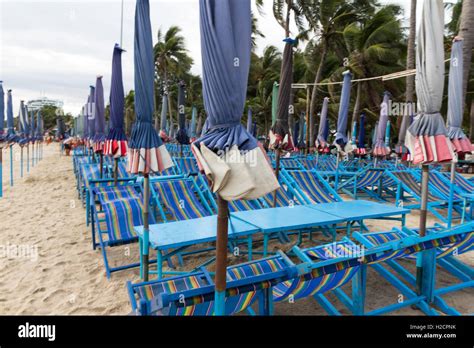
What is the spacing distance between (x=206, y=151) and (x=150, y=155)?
1.50 metres

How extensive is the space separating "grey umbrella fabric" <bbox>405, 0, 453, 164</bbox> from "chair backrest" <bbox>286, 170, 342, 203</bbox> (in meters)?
2.25

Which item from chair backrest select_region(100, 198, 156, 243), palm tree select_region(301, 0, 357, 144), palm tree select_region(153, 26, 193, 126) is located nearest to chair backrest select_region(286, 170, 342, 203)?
chair backrest select_region(100, 198, 156, 243)

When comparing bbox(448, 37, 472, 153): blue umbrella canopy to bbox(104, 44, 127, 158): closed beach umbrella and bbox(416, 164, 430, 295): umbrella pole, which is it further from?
bbox(104, 44, 127, 158): closed beach umbrella

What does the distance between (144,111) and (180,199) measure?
6.12 feet

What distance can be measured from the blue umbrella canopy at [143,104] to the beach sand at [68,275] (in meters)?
1.22

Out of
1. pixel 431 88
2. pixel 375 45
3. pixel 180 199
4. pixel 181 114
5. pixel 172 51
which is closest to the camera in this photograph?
pixel 431 88

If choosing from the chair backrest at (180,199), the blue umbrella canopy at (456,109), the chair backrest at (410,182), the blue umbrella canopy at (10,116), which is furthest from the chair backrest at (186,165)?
the blue umbrella canopy at (10,116)

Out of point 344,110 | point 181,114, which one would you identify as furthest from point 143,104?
point 181,114

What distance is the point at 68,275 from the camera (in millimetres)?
3463

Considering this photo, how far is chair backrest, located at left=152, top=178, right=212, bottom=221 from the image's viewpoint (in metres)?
4.42

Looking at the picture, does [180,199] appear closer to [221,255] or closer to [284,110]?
[284,110]

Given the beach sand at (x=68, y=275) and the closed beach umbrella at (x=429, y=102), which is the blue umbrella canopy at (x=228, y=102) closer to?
the beach sand at (x=68, y=275)

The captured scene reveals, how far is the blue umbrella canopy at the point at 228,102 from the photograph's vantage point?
1.58 m

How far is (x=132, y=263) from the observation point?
3.81 metres
